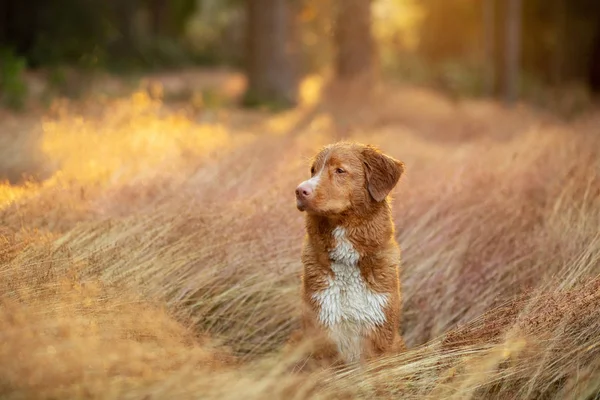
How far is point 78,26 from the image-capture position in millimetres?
27500

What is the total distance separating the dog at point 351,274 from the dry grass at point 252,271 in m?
0.26

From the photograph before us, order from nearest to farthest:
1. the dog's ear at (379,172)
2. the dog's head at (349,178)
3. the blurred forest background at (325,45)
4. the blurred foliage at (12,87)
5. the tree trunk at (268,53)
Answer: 1. the dog's head at (349,178)
2. the dog's ear at (379,172)
3. the blurred foliage at (12,87)
4. the blurred forest background at (325,45)
5. the tree trunk at (268,53)

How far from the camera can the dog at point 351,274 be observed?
4426mm

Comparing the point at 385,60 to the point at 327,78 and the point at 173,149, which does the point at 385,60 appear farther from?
the point at 173,149

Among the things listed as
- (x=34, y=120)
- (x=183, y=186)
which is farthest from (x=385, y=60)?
(x=183, y=186)

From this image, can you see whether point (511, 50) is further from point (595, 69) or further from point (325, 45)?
point (325, 45)

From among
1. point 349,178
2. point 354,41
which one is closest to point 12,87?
point 354,41

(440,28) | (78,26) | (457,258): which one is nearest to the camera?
(457,258)

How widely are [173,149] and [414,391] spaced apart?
15.2 ft

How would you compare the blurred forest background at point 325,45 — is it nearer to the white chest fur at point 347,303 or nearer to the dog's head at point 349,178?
the dog's head at point 349,178

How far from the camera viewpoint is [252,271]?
542 centimetres

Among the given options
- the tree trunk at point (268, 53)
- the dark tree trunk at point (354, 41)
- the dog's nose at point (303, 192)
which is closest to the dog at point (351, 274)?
the dog's nose at point (303, 192)

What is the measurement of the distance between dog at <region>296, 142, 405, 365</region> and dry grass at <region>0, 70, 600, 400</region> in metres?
0.26

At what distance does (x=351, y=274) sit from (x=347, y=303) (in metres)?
0.16
